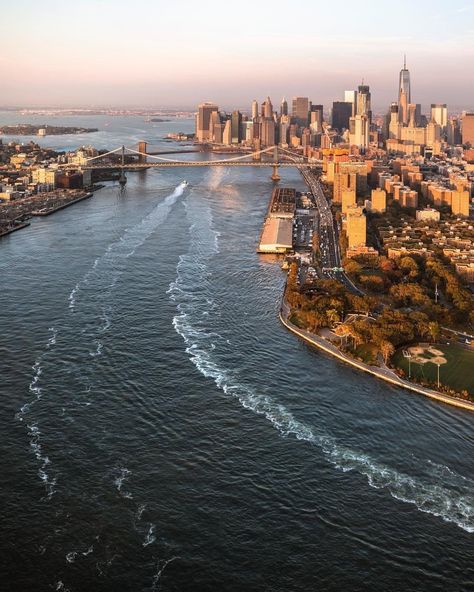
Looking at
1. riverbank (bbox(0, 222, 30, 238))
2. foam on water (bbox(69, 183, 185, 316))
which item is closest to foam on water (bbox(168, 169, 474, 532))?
foam on water (bbox(69, 183, 185, 316))

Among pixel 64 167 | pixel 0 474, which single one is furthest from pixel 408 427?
pixel 64 167

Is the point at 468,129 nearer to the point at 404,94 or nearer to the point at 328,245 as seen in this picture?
the point at 404,94

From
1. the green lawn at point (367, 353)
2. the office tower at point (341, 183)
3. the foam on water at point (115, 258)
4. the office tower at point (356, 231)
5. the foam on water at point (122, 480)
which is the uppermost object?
the office tower at point (341, 183)

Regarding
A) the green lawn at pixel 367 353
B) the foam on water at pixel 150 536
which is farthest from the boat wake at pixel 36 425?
the green lawn at pixel 367 353

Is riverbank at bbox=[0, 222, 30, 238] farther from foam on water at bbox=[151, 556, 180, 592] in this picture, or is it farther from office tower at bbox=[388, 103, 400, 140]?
office tower at bbox=[388, 103, 400, 140]

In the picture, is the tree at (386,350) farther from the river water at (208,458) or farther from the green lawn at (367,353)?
the river water at (208,458)

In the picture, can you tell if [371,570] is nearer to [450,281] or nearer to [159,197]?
[450,281]

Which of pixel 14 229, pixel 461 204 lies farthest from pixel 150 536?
pixel 461 204
